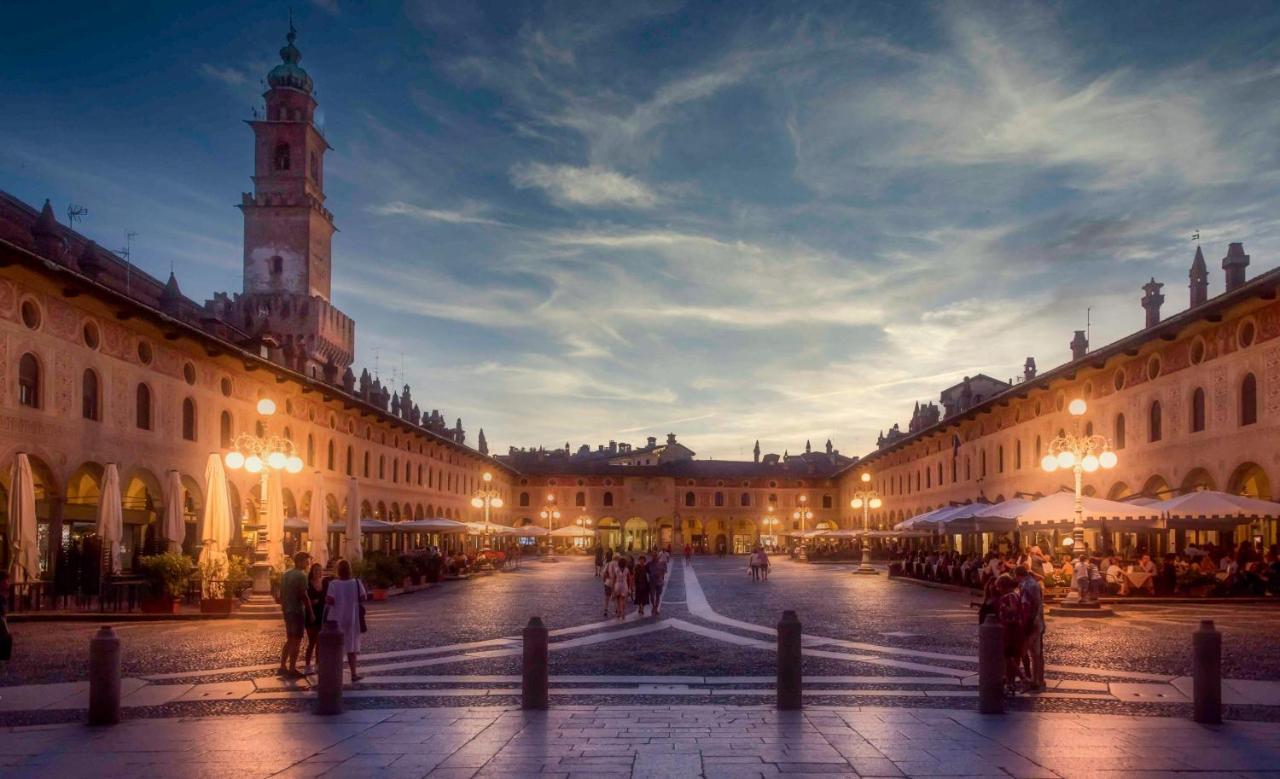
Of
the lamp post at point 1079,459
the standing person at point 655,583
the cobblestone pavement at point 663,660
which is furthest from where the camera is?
the standing person at point 655,583

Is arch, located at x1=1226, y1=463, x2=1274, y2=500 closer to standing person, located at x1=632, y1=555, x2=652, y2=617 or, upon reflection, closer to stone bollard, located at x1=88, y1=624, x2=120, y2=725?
standing person, located at x1=632, y1=555, x2=652, y2=617

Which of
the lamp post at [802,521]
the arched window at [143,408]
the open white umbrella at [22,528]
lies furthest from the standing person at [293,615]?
the lamp post at [802,521]

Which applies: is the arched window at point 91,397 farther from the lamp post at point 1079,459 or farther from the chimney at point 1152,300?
the chimney at point 1152,300

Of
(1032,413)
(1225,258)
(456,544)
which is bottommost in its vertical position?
(456,544)

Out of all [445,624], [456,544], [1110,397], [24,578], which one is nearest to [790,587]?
[1110,397]

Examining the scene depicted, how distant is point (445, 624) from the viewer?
22.4 meters

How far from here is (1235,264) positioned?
122 feet

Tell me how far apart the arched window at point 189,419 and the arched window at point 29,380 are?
7.34 m

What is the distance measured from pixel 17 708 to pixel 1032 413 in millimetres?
39481

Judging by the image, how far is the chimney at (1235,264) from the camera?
37062 mm

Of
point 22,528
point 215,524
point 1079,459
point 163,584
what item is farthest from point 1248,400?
point 22,528

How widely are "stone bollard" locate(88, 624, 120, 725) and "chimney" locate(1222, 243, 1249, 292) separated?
3588 cm

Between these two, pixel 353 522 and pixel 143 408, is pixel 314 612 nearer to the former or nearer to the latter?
pixel 143 408

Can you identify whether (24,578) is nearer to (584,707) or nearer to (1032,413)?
(584,707)
